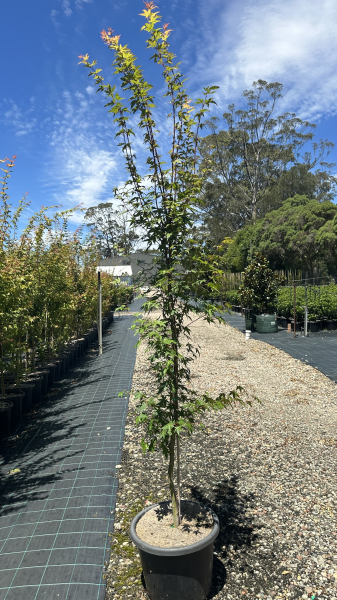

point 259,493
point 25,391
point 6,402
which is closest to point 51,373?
point 25,391

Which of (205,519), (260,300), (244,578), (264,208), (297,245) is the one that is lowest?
(244,578)

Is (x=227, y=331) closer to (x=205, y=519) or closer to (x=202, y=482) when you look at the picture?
(x=202, y=482)

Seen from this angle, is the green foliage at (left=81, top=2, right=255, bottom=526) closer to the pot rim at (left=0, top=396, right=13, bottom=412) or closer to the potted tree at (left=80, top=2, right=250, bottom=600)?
the potted tree at (left=80, top=2, right=250, bottom=600)

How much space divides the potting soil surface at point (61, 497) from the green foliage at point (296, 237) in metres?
17.1

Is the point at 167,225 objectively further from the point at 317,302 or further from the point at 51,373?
the point at 317,302

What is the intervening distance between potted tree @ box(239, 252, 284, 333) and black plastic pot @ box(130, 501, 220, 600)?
34.5ft

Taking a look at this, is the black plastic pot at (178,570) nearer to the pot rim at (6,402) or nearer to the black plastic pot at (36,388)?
the pot rim at (6,402)

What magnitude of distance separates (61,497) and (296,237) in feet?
67.8

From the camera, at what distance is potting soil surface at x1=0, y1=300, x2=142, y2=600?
228 cm

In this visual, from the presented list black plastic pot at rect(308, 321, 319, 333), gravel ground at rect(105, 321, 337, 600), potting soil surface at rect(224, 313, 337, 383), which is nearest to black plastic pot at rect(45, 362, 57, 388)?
gravel ground at rect(105, 321, 337, 600)

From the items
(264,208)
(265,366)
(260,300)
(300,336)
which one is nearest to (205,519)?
(265,366)

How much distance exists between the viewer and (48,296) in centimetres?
610

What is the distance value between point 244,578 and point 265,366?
590 cm

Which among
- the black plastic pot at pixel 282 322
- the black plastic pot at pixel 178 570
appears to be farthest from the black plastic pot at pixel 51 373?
the black plastic pot at pixel 282 322
